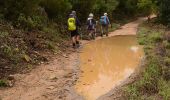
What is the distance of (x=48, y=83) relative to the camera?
12008mm

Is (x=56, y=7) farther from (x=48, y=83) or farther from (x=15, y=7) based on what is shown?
(x=48, y=83)

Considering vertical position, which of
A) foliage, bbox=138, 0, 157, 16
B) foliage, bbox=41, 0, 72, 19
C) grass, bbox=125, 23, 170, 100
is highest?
foliage, bbox=41, 0, 72, 19

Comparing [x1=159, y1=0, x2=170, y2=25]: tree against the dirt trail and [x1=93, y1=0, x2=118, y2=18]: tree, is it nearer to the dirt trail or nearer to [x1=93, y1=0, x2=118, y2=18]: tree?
[x1=93, y1=0, x2=118, y2=18]: tree

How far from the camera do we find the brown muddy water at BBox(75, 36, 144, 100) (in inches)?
468

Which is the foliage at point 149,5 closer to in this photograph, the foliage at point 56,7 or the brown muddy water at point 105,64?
the foliage at point 56,7

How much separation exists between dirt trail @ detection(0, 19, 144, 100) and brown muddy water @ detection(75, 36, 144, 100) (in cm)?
36

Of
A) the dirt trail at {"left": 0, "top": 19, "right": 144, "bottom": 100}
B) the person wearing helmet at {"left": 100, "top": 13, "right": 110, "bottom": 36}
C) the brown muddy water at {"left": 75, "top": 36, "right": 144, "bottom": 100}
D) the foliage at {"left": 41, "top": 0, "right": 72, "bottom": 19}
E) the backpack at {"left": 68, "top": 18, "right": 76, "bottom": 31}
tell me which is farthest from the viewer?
the person wearing helmet at {"left": 100, "top": 13, "right": 110, "bottom": 36}

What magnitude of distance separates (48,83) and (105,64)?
3791 mm

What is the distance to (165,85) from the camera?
445 inches

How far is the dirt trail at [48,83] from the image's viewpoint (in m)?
10.8

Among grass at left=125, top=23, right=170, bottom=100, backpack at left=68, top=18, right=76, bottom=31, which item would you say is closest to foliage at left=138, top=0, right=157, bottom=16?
backpack at left=68, top=18, right=76, bottom=31

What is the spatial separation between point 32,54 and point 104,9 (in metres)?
17.1

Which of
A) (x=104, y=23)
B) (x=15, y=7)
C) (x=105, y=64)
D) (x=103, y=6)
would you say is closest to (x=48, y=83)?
(x=105, y=64)

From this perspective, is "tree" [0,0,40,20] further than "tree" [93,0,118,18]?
No
